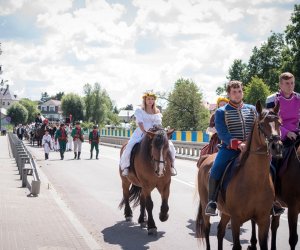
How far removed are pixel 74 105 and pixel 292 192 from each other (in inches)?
5633

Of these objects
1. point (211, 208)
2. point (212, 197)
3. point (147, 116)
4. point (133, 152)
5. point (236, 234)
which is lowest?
point (236, 234)

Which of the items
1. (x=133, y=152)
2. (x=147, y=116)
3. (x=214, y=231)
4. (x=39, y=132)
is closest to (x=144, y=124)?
(x=147, y=116)

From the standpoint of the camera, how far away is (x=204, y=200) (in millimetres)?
7473

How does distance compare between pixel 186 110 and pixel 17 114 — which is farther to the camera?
pixel 17 114

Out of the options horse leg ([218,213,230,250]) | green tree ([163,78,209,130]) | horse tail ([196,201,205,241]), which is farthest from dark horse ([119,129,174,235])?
green tree ([163,78,209,130])

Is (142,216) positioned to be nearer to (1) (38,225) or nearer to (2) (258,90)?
(1) (38,225)

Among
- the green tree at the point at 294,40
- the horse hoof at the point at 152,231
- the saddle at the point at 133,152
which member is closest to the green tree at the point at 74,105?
the green tree at the point at 294,40

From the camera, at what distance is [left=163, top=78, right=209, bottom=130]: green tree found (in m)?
90.1

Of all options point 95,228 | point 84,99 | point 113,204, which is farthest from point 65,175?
point 84,99

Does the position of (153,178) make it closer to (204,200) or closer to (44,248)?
(204,200)

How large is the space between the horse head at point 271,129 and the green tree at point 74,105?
470ft

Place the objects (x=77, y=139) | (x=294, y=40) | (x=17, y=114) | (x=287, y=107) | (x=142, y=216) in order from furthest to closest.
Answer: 1. (x=17, y=114)
2. (x=294, y=40)
3. (x=77, y=139)
4. (x=142, y=216)
5. (x=287, y=107)

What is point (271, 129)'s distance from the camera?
5.73 metres

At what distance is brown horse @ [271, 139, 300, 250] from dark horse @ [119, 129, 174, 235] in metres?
2.18
